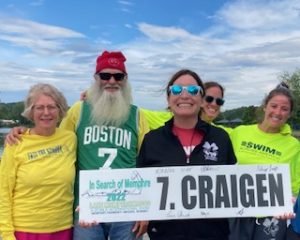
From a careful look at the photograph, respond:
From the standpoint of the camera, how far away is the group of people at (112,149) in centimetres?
361

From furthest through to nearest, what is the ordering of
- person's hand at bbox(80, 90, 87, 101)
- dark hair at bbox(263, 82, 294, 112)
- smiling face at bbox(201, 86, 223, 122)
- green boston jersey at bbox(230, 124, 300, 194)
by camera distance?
1. smiling face at bbox(201, 86, 223, 122)
2. person's hand at bbox(80, 90, 87, 101)
3. dark hair at bbox(263, 82, 294, 112)
4. green boston jersey at bbox(230, 124, 300, 194)

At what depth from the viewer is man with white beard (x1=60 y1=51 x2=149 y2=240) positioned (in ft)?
13.6

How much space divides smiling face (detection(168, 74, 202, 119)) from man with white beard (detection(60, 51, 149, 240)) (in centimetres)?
86

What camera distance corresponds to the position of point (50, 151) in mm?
3969

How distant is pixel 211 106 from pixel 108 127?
1383 mm

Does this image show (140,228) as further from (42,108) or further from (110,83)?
→ (110,83)

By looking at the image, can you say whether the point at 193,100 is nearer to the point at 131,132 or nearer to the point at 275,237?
the point at 131,132

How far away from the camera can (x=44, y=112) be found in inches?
154

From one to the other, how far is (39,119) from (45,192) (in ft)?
2.15

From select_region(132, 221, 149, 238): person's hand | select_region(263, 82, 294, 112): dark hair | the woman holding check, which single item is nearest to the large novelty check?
the woman holding check

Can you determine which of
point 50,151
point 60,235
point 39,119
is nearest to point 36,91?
point 39,119

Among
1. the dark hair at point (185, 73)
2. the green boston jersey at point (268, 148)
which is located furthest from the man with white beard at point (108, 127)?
the green boston jersey at point (268, 148)

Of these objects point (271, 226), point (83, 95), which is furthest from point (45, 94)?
point (271, 226)

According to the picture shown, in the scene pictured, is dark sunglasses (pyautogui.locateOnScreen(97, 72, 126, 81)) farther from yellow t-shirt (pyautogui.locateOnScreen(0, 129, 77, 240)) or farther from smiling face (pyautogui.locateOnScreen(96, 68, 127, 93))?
yellow t-shirt (pyautogui.locateOnScreen(0, 129, 77, 240))
